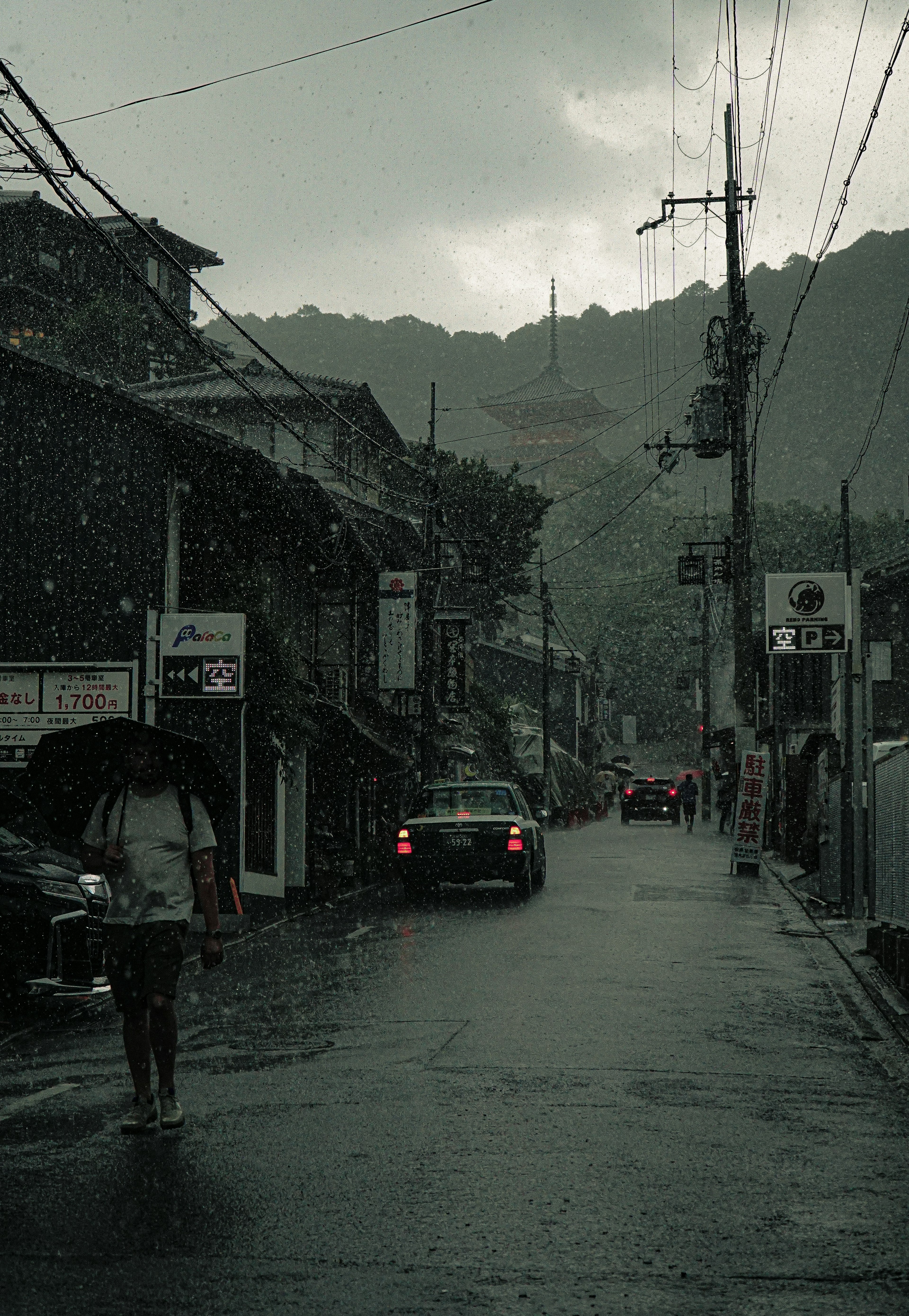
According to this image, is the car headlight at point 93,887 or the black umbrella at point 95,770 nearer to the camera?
the black umbrella at point 95,770

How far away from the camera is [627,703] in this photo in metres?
90.4

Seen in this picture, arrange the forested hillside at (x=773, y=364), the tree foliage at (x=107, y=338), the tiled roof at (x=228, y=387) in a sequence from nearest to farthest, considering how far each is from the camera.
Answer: the tiled roof at (x=228, y=387) → the tree foliage at (x=107, y=338) → the forested hillside at (x=773, y=364)

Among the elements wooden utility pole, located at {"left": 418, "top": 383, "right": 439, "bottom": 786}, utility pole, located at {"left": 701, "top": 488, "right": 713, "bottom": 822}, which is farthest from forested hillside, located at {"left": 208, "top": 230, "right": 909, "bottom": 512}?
wooden utility pole, located at {"left": 418, "top": 383, "right": 439, "bottom": 786}

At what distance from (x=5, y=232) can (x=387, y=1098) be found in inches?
1640

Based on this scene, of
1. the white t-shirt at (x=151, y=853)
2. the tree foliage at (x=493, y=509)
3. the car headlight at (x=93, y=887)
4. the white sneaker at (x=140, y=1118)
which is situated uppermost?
the tree foliage at (x=493, y=509)

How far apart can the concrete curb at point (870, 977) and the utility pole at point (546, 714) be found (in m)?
32.4

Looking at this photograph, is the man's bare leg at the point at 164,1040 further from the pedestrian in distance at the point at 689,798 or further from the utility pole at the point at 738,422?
the pedestrian in distance at the point at 689,798

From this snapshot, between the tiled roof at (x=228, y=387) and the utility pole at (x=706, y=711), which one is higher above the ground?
the tiled roof at (x=228, y=387)

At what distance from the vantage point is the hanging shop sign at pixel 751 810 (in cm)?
2559

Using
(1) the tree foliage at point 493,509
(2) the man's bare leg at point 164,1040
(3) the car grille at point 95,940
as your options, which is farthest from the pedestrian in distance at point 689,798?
(2) the man's bare leg at point 164,1040

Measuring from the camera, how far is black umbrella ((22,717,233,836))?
22.5 feet

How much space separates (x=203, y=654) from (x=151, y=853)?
434 inches

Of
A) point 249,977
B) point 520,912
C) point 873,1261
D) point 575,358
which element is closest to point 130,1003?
point 873,1261

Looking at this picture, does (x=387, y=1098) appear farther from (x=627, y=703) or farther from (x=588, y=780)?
(x=627, y=703)
